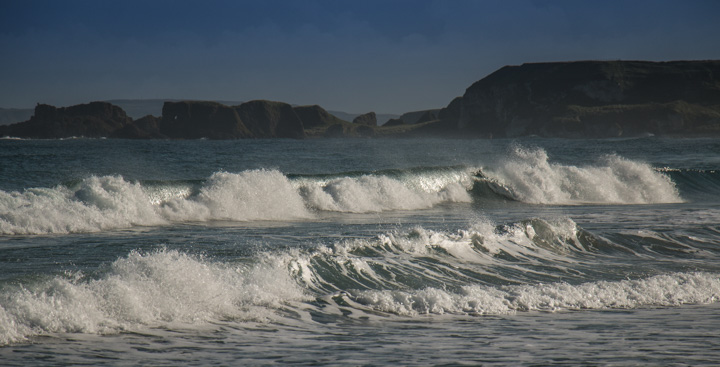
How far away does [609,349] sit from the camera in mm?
6180

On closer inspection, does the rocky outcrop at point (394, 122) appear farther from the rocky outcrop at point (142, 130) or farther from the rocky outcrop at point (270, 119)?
the rocky outcrop at point (142, 130)

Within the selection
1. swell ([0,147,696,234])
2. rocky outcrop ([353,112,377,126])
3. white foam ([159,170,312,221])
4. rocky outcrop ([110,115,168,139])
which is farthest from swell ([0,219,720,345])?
rocky outcrop ([353,112,377,126])

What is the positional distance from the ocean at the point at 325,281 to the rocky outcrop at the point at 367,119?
148m

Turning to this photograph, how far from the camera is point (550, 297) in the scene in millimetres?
8641

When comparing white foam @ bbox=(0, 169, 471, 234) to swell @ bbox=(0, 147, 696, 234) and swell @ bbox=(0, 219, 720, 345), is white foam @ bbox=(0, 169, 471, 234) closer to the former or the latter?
swell @ bbox=(0, 147, 696, 234)

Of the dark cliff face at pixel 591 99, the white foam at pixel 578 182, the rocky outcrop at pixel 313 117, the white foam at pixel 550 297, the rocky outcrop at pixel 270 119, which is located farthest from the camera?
the rocky outcrop at pixel 313 117

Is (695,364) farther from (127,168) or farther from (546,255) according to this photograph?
(127,168)

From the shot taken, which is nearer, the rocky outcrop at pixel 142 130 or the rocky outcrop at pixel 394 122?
the rocky outcrop at pixel 142 130

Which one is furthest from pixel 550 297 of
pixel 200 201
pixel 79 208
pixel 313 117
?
pixel 313 117

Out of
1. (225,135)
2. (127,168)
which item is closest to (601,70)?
(225,135)

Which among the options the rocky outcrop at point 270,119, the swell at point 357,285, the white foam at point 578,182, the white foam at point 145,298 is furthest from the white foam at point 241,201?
the rocky outcrop at point 270,119

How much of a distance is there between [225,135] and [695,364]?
365 feet

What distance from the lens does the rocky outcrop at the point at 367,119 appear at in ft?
550

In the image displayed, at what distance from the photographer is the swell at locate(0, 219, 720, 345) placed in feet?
21.7
